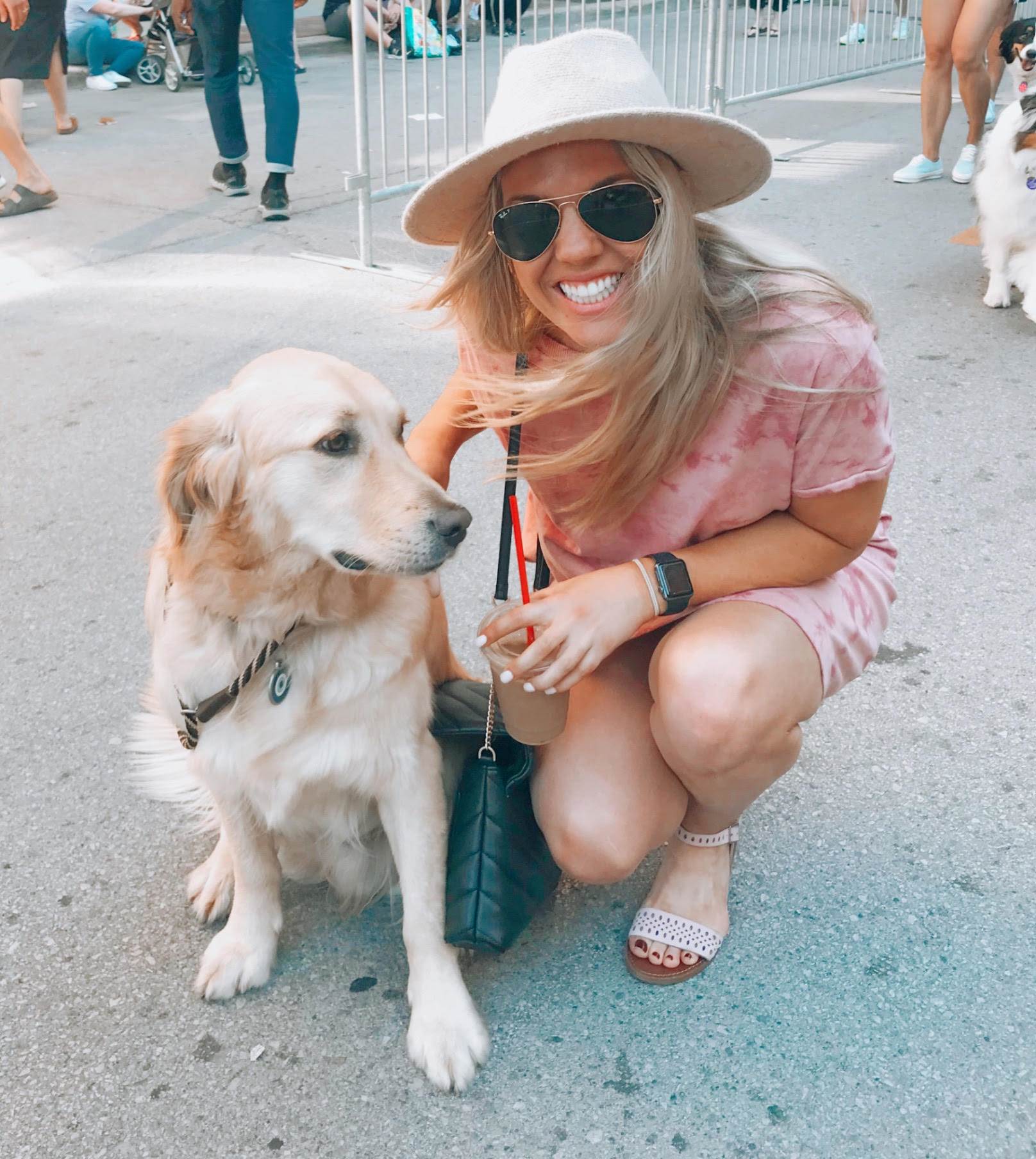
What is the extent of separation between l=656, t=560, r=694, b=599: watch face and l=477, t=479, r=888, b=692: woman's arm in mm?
21

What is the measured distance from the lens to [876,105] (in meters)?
9.17

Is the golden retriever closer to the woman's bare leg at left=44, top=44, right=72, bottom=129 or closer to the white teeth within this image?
the white teeth

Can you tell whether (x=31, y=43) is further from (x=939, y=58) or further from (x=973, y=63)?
(x=973, y=63)

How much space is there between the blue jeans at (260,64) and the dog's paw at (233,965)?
16.0 ft

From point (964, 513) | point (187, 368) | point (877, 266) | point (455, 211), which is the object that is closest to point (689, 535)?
point (455, 211)

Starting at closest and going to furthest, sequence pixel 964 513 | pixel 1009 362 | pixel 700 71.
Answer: pixel 964 513
pixel 1009 362
pixel 700 71

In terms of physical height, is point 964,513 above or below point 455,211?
below

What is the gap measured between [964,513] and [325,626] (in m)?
2.34

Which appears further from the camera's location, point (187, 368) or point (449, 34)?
point (449, 34)

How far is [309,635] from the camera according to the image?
196 cm

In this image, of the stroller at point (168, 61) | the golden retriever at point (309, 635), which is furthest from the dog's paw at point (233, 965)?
the stroller at point (168, 61)

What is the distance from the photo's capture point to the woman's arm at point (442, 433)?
2.27 m

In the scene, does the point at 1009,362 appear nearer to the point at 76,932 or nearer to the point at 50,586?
the point at 50,586

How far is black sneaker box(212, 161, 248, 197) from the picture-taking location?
6.70 meters
